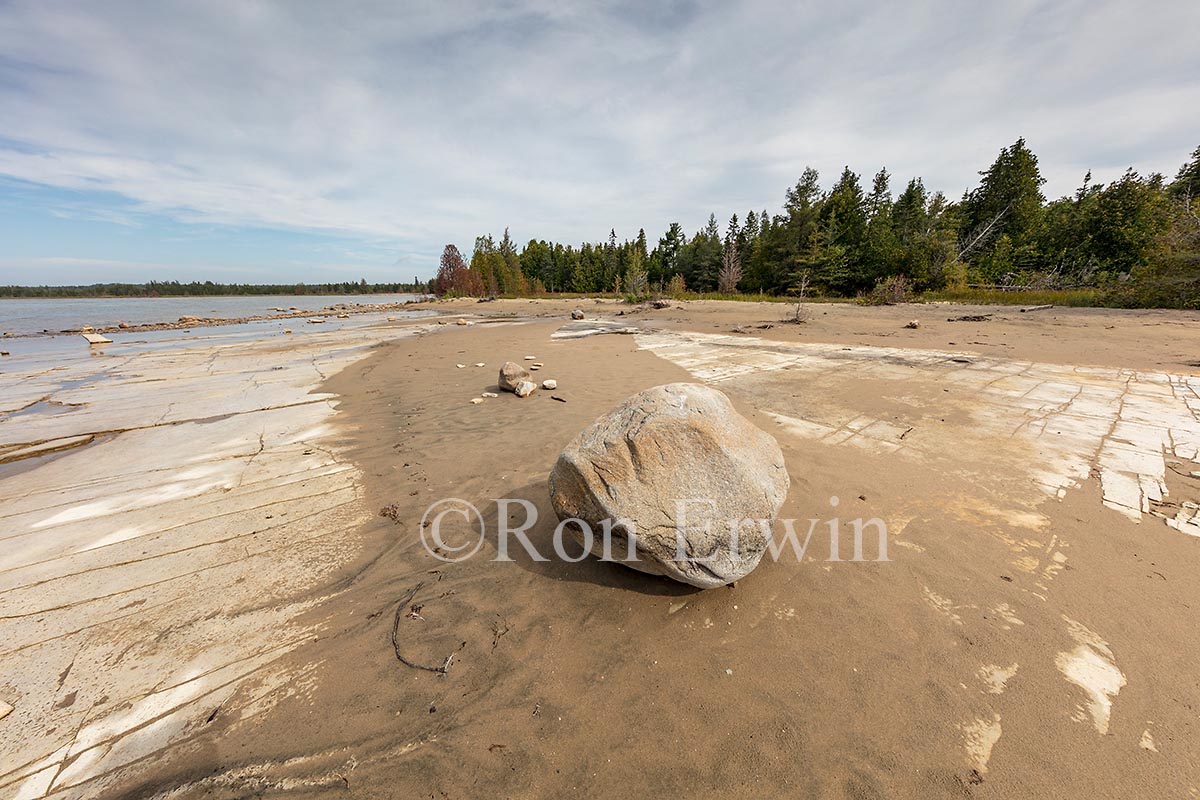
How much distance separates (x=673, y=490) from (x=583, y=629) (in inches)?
41.9

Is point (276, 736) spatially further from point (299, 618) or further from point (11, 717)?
point (11, 717)

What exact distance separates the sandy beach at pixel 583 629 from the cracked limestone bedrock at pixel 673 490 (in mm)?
364

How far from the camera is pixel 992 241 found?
3284cm

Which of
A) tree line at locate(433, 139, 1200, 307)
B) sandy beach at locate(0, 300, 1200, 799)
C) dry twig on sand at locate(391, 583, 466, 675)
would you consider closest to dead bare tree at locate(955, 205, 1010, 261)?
tree line at locate(433, 139, 1200, 307)

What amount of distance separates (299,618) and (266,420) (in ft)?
17.2

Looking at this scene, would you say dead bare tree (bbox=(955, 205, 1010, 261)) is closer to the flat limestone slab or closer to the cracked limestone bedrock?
the cracked limestone bedrock

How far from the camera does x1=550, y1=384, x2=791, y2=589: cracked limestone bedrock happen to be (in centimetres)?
257

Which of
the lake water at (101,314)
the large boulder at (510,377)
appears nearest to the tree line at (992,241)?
the large boulder at (510,377)

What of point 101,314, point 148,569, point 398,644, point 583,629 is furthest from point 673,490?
point 101,314

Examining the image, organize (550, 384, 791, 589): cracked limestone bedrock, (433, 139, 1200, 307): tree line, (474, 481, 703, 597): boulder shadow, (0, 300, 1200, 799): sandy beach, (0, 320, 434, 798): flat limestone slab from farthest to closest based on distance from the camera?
(433, 139, 1200, 307): tree line → (474, 481, 703, 597): boulder shadow → (550, 384, 791, 589): cracked limestone bedrock → (0, 320, 434, 798): flat limestone slab → (0, 300, 1200, 799): sandy beach

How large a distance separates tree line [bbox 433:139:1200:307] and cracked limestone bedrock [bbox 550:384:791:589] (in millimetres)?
22246

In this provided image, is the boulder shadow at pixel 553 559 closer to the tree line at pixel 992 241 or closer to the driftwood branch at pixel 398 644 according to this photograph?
the driftwood branch at pixel 398 644

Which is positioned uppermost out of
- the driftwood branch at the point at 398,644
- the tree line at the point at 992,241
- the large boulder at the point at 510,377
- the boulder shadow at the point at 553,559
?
the tree line at the point at 992,241

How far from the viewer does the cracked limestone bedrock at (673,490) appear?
2.57 m
